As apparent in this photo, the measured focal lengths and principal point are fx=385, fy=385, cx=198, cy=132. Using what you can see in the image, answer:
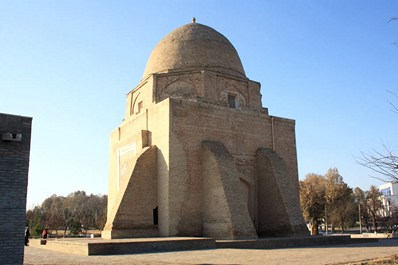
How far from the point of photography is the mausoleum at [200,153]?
14727mm

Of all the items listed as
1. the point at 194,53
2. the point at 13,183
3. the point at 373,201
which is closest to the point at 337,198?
the point at 373,201

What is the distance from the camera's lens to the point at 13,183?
658cm

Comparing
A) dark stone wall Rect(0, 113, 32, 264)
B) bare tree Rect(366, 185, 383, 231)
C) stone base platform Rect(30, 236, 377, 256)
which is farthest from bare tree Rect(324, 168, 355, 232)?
dark stone wall Rect(0, 113, 32, 264)

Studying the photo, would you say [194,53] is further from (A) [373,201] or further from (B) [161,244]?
(A) [373,201]

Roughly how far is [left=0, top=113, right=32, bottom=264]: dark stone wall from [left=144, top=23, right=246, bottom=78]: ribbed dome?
1230cm

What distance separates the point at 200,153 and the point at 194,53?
5758 mm

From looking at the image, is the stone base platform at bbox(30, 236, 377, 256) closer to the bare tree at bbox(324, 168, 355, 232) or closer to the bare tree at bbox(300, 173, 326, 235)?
the bare tree at bbox(300, 173, 326, 235)

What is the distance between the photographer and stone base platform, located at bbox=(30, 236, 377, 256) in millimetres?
10891

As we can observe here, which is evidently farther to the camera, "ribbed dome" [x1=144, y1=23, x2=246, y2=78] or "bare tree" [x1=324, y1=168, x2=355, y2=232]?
"bare tree" [x1=324, y1=168, x2=355, y2=232]

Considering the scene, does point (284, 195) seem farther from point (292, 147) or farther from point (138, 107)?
point (138, 107)

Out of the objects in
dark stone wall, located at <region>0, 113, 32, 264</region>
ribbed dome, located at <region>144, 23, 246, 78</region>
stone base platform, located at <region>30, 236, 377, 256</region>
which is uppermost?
ribbed dome, located at <region>144, 23, 246, 78</region>

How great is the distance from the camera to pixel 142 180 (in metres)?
15.4

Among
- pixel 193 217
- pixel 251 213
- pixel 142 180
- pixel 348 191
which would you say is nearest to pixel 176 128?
pixel 142 180

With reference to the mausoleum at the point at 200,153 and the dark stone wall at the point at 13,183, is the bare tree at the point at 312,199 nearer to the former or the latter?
the mausoleum at the point at 200,153
